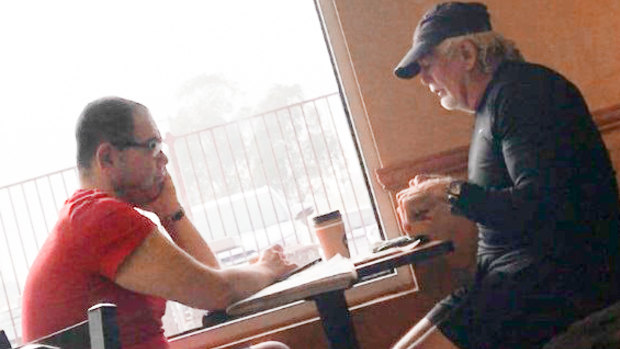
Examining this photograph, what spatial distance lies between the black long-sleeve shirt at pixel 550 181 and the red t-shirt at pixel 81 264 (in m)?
0.83

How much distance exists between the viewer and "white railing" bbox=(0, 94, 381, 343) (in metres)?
4.46

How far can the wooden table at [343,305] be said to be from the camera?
1.68 metres

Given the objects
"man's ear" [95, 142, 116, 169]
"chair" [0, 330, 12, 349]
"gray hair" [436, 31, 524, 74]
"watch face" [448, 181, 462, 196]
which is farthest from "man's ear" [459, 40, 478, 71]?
"chair" [0, 330, 12, 349]

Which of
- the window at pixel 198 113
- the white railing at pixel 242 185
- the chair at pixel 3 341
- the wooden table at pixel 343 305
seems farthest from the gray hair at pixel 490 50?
the white railing at pixel 242 185

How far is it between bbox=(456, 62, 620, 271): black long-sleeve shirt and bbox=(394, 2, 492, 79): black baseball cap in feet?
1.20

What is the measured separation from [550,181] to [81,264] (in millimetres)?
1125

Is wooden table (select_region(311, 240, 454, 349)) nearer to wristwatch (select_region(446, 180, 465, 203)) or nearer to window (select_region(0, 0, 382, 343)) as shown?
wristwatch (select_region(446, 180, 465, 203))

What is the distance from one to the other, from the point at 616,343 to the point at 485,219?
1.33 ft

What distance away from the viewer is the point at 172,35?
13.1 feet

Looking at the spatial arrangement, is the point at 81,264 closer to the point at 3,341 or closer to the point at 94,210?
the point at 94,210

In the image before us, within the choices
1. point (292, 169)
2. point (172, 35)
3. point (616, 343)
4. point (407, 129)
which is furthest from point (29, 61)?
point (616, 343)

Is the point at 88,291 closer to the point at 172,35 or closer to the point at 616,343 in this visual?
the point at 616,343

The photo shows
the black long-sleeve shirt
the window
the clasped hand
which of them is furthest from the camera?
the window

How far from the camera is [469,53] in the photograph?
6.52 feet
